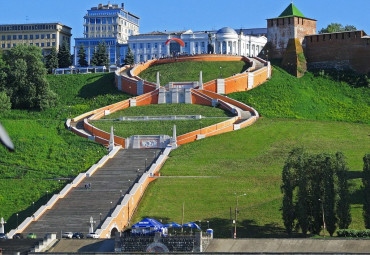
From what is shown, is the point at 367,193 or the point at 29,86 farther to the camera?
the point at 29,86

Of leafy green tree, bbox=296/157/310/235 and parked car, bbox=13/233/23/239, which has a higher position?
leafy green tree, bbox=296/157/310/235

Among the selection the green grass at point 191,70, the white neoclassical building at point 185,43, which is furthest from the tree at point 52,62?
the green grass at point 191,70

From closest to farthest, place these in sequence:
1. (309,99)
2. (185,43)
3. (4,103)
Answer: (4,103) < (309,99) < (185,43)

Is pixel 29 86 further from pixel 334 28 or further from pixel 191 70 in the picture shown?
pixel 334 28

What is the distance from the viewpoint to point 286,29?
355 ft

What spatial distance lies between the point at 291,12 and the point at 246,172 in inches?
1563

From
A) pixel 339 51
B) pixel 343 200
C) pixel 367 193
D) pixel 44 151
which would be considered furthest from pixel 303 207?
pixel 339 51

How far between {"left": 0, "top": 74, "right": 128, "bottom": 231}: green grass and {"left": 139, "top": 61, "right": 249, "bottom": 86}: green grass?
4.95 metres

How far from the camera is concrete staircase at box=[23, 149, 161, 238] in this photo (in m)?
61.8

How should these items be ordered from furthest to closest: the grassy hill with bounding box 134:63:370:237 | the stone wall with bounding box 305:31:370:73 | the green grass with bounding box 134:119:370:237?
1. the stone wall with bounding box 305:31:370:73
2. the grassy hill with bounding box 134:63:370:237
3. the green grass with bounding box 134:119:370:237

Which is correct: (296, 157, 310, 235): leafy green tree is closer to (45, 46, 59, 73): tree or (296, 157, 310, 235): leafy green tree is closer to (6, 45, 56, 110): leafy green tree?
(6, 45, 56, 110): leafy green tree

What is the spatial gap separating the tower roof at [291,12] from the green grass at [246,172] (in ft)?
72.8

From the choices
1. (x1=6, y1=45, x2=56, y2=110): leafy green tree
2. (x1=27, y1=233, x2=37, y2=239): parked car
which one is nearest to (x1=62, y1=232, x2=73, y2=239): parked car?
(x1=27, y1=233, x2=37, y2=239): parked car

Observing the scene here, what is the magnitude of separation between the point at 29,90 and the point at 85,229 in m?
38.2
